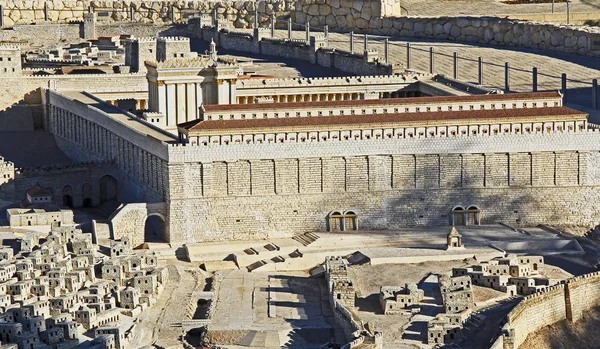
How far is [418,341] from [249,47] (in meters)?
74.1

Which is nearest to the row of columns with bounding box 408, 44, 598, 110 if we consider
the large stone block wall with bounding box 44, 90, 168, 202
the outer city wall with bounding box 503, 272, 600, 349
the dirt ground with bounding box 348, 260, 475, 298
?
the dirt ground with bounding box 348, 260, 475, 298

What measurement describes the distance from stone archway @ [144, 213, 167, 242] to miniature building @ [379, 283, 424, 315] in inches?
659

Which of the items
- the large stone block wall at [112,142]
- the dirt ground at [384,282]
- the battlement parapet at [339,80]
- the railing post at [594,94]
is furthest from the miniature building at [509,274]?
the battlement parapet at [339,80]

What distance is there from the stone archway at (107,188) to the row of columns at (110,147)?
45.1 inches

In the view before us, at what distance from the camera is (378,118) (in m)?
107

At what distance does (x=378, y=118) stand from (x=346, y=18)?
57.4 m

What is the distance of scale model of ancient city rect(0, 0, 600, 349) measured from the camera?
292ft

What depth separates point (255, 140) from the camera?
344 ft

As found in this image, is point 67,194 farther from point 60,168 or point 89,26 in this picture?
point 89,26

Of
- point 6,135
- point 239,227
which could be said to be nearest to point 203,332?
point 239,227

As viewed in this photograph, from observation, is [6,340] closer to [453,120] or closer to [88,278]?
[88,278]

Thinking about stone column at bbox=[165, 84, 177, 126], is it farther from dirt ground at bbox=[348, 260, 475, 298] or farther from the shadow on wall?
dirt ground at bbox=[348, 260, 475, 298]

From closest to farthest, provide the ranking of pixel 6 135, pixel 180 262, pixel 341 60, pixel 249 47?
pixel 180 262 < pixel 6 135 < pixel 341 60 < pixel 249 47

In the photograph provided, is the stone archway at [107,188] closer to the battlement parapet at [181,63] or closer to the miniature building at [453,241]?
the battlement parapet at [181,63]
